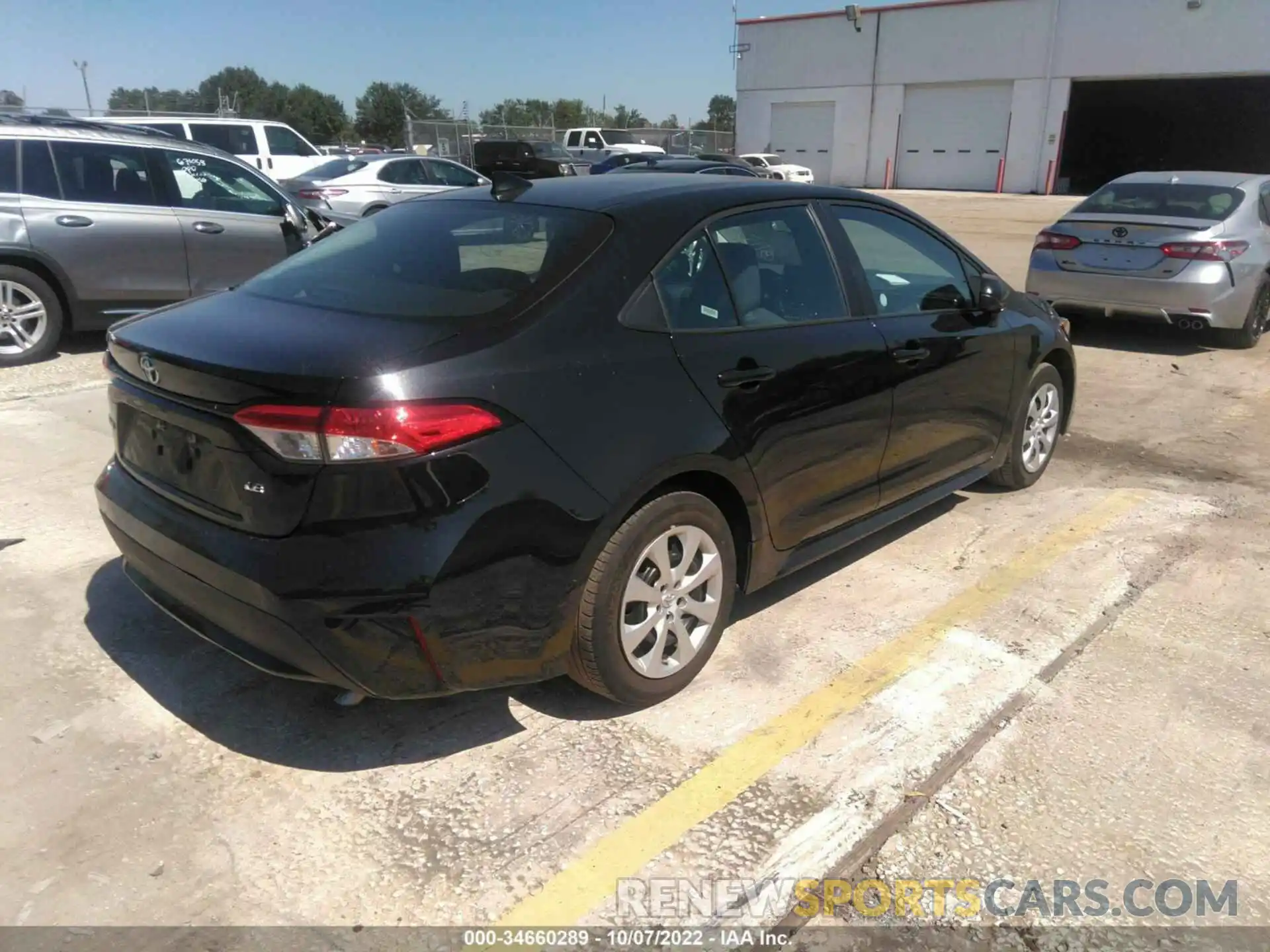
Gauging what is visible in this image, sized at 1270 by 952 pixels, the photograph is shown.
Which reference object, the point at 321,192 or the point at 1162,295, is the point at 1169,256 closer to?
the point at 1162,295

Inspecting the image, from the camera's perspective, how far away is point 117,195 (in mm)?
7648

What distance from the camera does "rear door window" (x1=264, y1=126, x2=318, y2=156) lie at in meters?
18.4

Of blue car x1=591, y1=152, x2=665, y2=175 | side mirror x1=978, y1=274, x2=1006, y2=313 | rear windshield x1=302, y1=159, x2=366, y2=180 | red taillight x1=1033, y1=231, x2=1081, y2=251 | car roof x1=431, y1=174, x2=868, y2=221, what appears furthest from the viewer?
blue car x1=591, y1=152, x2=665, y2=175

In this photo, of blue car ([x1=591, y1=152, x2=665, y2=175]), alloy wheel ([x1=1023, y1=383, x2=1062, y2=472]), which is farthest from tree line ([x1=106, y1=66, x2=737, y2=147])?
alloy wheel ([x1=1023, y1=383, x2=1062, y2=472])

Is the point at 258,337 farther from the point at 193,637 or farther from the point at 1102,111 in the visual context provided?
the point at 1102,111

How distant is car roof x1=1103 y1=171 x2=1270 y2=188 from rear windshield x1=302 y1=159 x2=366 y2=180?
10.4 m

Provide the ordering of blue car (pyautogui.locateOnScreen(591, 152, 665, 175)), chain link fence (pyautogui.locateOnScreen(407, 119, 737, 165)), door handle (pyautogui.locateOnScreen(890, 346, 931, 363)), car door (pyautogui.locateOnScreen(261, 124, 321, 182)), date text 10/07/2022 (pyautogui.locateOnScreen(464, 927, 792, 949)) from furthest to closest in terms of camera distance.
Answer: chain link fence (pyautogui.locateOnScreen(407, 119, 737, 165)) → blue car (pyautogui.locateOnScreen(591, 152, 665, 175)) → car door (pyautogui.locateOnScreen(261, 124, 321, 182)) → door handle (pyautogui.locateOnScreen(890, 346, 931, 363)) → date text 10/07/2022 (pyautogui.locateOnScreen(464, 927, 792, 949))

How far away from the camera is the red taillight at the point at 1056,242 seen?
29.1 ft

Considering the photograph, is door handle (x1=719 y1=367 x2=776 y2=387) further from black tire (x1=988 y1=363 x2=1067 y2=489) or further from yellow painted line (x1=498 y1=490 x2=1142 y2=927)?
black tire (x1=988 y1=363 x2=1067 y2=489)

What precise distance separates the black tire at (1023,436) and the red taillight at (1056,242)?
4101 mm

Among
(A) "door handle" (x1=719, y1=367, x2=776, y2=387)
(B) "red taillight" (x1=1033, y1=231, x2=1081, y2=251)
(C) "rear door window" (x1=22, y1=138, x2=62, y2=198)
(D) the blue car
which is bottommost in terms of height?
(B) "red taillight" (x1=1033, y1=231, x2=1081, y2=251)

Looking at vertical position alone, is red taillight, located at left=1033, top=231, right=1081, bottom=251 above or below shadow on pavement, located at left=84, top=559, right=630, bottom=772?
above

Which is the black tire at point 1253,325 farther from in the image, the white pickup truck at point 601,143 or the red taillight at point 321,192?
the white pickup truck at point 601,143

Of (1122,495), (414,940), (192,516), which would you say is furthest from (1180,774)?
(192,516)
